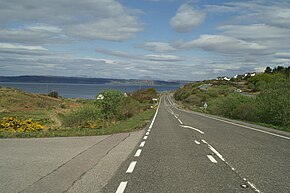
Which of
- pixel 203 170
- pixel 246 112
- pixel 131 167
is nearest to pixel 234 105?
pixel 246 112

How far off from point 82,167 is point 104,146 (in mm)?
3923

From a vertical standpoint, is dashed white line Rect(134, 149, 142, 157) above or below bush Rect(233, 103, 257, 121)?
above

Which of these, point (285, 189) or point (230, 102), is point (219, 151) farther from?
point (230, 102)

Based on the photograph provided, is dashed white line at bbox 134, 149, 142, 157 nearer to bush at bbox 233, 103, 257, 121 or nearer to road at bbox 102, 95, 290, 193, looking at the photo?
road at bbox 102, 95, 290, 193

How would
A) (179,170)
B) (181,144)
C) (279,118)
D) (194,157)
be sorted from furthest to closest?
(279,118) < (181,144) < (194,157) < (179,170)

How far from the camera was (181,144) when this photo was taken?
13.4 m

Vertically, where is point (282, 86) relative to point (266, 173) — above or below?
above

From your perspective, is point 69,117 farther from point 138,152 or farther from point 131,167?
point 131,167

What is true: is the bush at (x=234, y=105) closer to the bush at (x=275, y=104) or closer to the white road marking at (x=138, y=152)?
the bush at (x=275, y=104)

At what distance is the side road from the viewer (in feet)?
22.1

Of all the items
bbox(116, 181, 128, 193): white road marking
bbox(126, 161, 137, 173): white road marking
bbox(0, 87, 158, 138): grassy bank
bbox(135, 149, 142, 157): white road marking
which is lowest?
bbox(0, 87, 158, 138): grassy bank

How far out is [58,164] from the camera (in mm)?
8844

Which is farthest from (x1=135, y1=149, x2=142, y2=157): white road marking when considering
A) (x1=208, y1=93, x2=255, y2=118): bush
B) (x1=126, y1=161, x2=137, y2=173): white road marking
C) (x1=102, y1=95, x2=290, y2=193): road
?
(x1=208, y1=93, x2=255, y2=118): bush

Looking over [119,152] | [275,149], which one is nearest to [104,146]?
[119,152]
